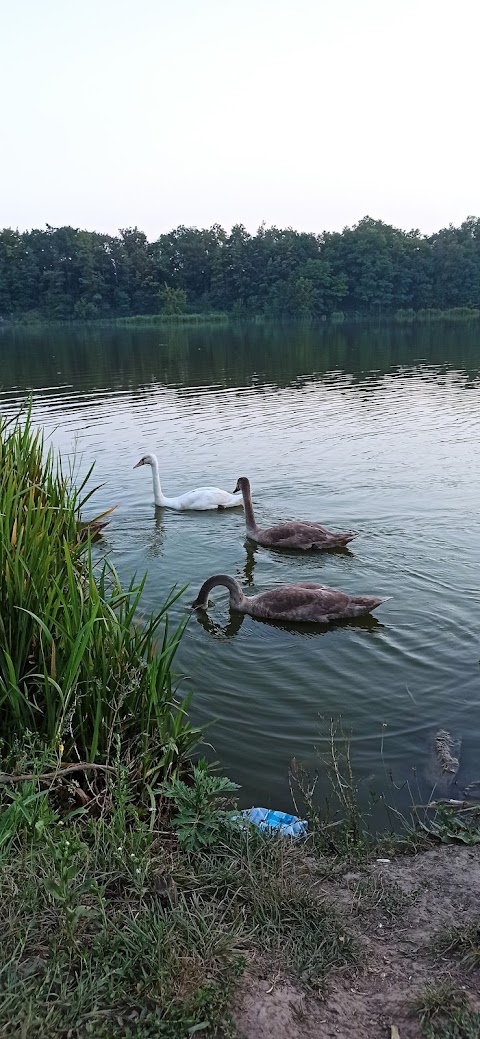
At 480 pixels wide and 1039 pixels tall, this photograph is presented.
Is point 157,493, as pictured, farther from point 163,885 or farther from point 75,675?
point 163,885

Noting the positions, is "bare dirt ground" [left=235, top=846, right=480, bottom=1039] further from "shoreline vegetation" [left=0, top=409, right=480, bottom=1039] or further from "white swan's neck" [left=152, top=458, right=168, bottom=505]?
"white swan's neck" [left=152, top=458, right=168, bottom=505]

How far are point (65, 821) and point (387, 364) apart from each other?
37.9 m

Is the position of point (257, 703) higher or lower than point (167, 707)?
lower

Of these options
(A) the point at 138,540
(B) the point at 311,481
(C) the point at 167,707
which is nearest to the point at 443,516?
→ (B) the point at 311,481

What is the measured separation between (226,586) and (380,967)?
6352mm

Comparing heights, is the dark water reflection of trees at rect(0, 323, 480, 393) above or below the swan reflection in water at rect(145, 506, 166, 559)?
above

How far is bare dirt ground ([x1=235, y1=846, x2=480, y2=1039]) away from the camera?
3115 mm

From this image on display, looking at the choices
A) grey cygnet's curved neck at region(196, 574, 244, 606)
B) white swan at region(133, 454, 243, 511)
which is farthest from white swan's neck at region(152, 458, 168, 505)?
grey cygnet's curved neck at region(196, 574, 244, 606)

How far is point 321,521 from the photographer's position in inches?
518

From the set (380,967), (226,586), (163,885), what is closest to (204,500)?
(226,586)

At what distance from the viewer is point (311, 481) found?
53.2 ft

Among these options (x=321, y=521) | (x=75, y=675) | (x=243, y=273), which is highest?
(x=243, y=273)

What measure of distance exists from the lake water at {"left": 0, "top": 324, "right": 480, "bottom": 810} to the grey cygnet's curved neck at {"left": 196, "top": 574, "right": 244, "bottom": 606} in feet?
0.79

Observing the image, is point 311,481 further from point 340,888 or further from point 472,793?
point 340,888
